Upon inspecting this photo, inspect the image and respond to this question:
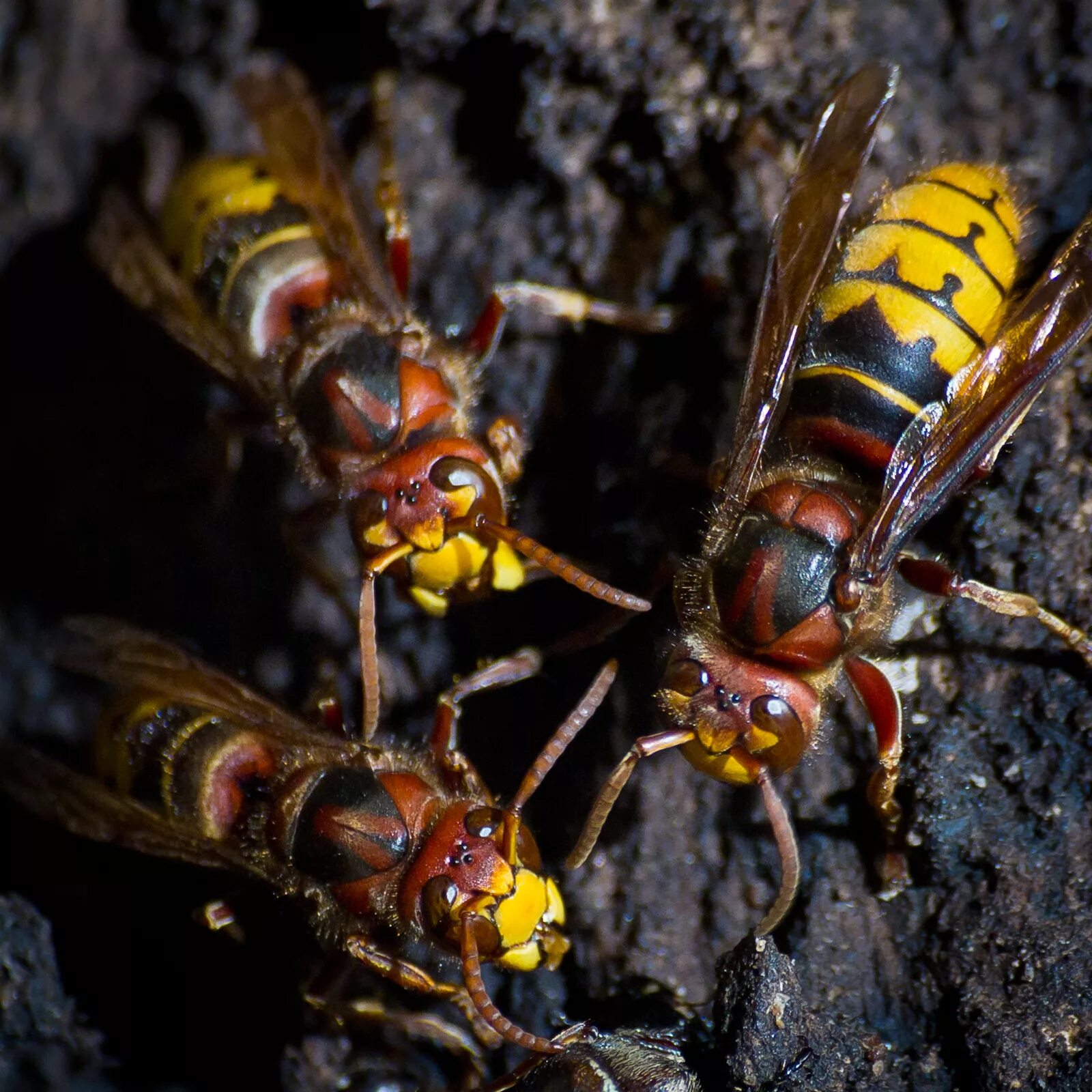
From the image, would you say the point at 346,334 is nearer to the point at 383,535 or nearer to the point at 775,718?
the point at 383,535

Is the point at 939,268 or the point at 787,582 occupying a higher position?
the point at 939,268

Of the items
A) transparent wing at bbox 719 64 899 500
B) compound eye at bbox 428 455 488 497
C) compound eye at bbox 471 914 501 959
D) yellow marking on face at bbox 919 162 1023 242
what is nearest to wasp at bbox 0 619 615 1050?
compound eye at bbox 471 914 501 959

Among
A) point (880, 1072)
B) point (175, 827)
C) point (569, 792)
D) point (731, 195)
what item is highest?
point (731, 195)

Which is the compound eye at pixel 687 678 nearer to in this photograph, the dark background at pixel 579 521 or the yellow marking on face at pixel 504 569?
the dark background at pixel 579 521

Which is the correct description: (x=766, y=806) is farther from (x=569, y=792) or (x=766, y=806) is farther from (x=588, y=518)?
(x=588, y=518)

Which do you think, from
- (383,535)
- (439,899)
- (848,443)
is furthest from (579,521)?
(439,899)

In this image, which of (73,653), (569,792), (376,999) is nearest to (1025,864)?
(569,792)
